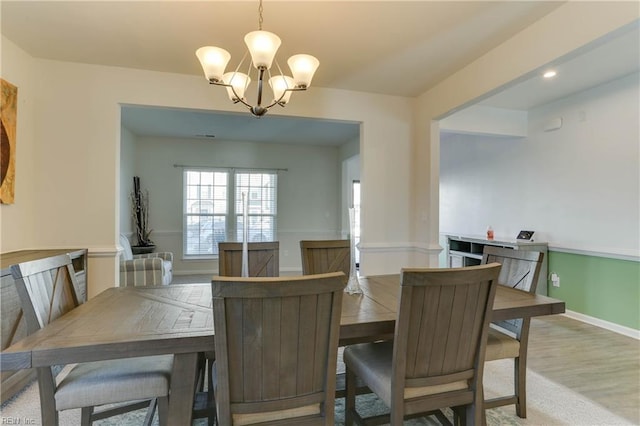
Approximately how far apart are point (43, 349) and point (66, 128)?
8.25 feet

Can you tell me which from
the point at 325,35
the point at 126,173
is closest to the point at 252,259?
the point at 325,35

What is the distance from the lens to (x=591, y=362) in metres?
2.63

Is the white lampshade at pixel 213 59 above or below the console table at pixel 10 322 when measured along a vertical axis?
above

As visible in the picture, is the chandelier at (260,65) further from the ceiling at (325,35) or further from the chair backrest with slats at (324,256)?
the chair backrest with slats at (324,256)

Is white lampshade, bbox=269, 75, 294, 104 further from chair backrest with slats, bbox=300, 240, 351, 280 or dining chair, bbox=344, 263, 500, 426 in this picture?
dining chair, bbox=344, 263, 500, 426

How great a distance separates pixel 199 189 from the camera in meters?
6.19

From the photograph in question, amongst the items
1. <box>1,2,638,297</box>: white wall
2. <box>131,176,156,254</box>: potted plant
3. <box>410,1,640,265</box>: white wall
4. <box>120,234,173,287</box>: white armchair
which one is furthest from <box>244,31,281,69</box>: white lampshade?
<box>131,176,156,254</box>: potted plant

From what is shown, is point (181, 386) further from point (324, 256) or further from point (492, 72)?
point (492, 72)

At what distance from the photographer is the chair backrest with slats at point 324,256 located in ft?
7.91

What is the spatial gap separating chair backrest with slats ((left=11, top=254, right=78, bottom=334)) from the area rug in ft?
2.66

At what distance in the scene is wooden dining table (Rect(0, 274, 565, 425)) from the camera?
1.11 metres

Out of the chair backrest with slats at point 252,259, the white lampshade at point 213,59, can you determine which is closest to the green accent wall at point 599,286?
the chair backrest with slats at point 252,259

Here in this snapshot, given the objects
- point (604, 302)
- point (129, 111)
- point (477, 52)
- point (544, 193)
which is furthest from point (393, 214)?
point (129, 111)

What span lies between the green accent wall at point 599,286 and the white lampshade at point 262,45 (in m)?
3.91
